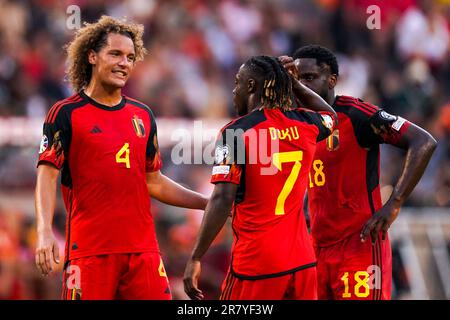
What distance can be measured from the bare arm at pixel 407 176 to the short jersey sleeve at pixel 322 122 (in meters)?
0.72

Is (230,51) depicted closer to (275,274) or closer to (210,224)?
(210,224)

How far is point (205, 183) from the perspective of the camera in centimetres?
1309

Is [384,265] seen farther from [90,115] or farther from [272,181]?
[90,115]

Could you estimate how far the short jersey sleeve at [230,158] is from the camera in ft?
22.5

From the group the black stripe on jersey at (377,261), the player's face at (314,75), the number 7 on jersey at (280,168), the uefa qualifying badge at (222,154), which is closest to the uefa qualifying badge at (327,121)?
the number 7 on jersey at (280,168)

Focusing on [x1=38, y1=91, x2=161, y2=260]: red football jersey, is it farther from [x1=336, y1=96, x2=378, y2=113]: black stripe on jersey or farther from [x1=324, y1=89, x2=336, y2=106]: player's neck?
[x1=336, y1=96, x2=378, y2=113]: black stripe on jersey

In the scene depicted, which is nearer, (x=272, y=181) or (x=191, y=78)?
(x=272, y=181)

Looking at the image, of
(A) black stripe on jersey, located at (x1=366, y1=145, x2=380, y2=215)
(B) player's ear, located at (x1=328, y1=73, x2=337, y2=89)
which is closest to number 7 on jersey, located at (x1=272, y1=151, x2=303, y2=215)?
(A) black stripe on jersey, located at (x1=366, y1=145, x2=380, y2=215)

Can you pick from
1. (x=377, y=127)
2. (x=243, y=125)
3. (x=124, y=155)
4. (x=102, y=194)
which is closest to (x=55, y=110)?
(x=124, y=155)

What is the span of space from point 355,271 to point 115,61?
2428mm

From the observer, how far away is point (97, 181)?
7.24m

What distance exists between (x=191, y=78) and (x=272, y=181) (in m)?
9.26

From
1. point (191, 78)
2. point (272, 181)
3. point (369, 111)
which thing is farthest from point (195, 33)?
point (272, 181)

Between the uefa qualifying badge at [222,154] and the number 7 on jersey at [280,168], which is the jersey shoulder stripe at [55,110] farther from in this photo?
the number 7 on jersey at [280,168]
